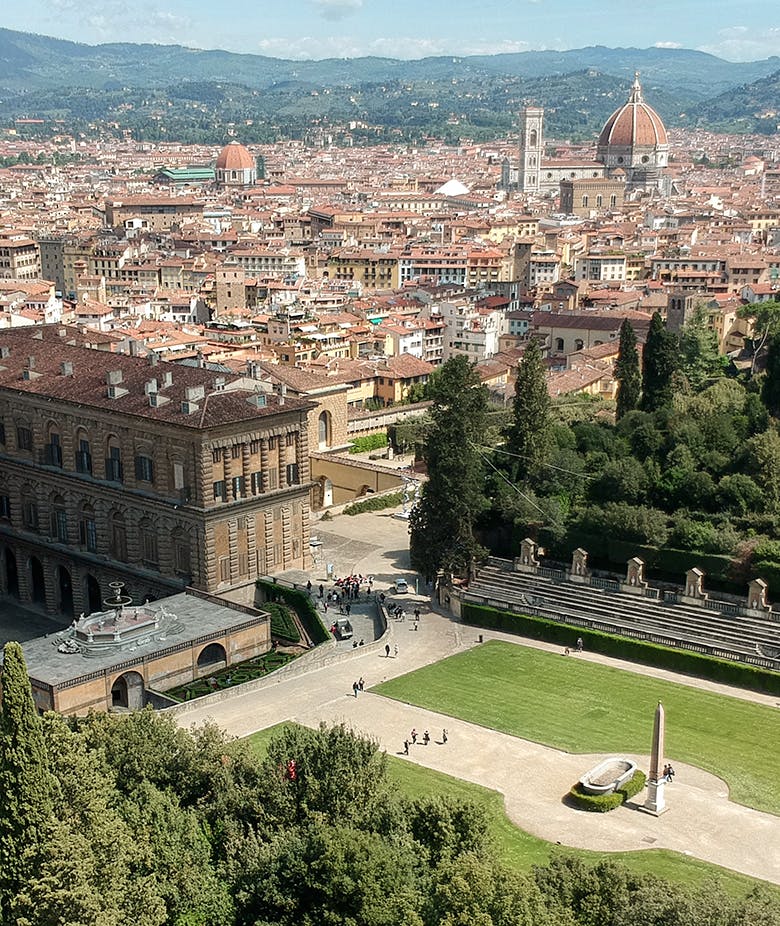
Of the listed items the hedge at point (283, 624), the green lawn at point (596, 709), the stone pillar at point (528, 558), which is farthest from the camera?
the stone pillar at point (528, 558)

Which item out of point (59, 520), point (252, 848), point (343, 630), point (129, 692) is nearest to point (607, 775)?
point (252, 848)

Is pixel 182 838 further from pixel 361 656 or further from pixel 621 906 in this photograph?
pixel 361 656

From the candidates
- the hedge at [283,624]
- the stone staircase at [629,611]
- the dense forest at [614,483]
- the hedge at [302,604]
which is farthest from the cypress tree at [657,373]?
the hedge at [283,624]

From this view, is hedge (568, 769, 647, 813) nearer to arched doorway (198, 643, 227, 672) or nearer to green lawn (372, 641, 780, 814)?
green lawn (372, 641, 780, 814)

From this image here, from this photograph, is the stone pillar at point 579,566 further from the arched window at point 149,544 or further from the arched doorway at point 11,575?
the arched doorway at point 11,575

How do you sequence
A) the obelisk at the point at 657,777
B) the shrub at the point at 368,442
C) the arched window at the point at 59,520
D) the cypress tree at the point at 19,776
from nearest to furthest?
the cypress tree at the point at 19,776
the obelisk at the point at 657,777
the arched window at the point at 59,520
the shrub at the point at 368,442
